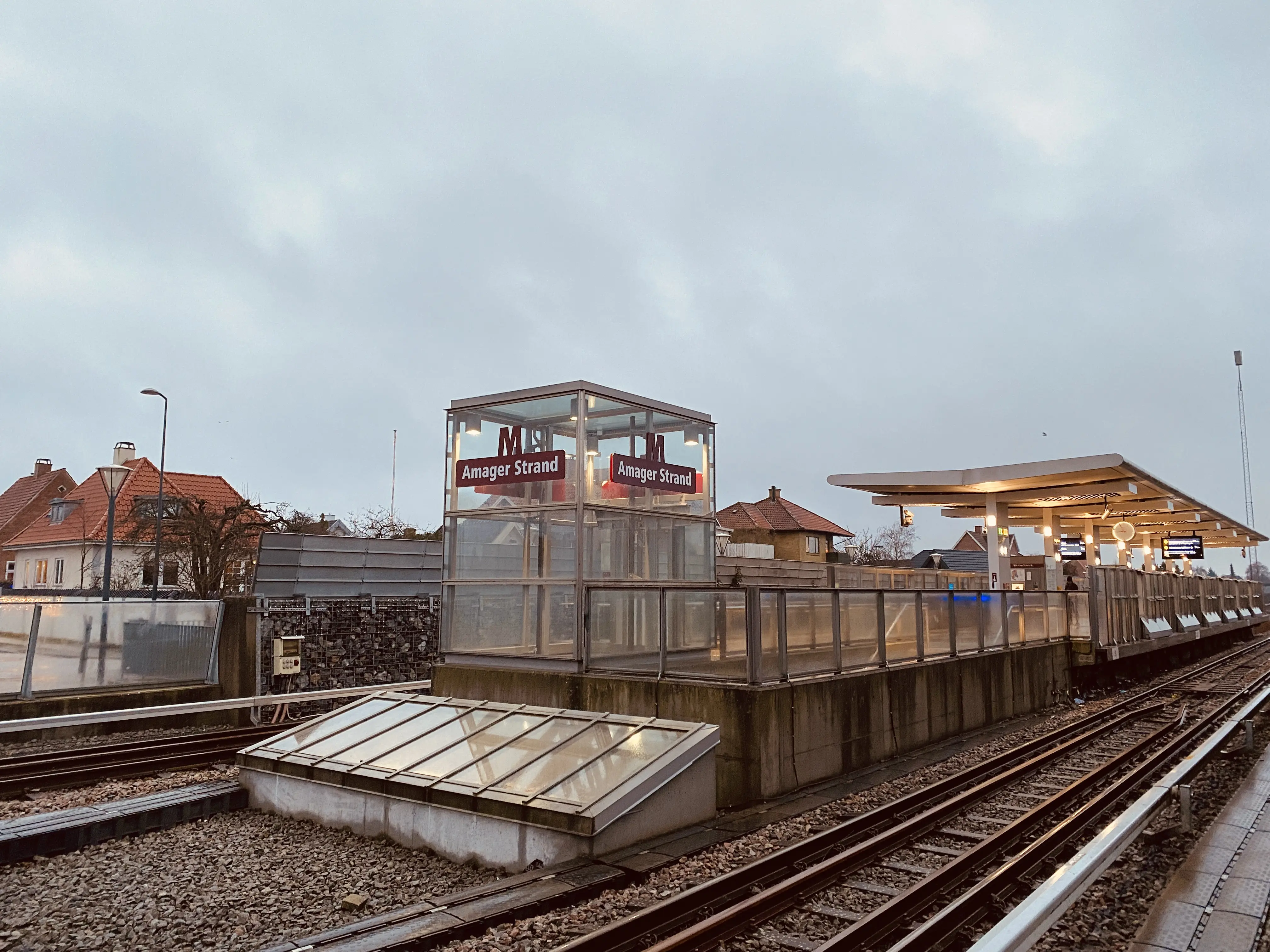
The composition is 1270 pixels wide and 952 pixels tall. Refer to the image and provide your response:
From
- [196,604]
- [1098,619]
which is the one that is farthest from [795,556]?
[196,604]

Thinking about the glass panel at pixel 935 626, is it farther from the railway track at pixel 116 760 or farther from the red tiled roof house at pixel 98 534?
the red tiled roof house at pixel 98 534

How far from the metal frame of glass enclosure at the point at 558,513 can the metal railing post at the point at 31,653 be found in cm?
934

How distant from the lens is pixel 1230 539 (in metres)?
61.3

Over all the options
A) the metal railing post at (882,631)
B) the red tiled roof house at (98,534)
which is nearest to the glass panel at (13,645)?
→ the metal railing post at (882,631)

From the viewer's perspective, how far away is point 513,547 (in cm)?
1337

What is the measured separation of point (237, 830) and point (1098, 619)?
66.6ft

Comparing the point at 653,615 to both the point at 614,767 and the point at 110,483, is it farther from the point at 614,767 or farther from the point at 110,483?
the point at 110,483

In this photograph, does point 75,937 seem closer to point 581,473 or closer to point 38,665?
point 581,473

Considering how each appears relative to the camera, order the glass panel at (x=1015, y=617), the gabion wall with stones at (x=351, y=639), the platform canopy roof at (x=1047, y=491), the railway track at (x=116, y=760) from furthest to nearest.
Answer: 1. the platform canopy roof at (x=1047, y=491)
2. the gabion wall with stones at (x=351, y=639)
3. the glass panel at (x=1015, y=617)
4. the railway track at (x=116, y=760)

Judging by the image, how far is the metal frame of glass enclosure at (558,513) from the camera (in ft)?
42.0

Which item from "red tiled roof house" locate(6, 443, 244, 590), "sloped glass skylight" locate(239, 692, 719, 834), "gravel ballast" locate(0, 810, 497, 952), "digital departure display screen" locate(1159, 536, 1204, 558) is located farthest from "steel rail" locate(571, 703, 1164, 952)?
"digital departure display screen" locate(1159, 536, 1204, 558)

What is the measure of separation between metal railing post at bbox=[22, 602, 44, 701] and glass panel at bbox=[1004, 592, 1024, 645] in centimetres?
1965

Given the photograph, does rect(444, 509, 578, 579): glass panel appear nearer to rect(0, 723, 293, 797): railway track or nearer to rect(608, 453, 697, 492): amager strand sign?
rect(608, 453, 697, 492): amager strand sign

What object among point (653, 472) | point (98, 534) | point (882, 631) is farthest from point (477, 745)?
point (98, 534)
